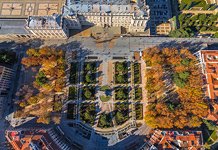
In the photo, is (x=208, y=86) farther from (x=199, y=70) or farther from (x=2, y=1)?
(x=2, y=1)

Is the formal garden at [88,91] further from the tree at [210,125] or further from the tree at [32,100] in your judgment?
the tree at [210,125]

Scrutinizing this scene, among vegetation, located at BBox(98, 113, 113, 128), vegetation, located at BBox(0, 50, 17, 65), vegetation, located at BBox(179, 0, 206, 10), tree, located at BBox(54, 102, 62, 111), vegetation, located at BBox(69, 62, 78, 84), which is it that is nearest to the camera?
vegetation, located at BBox(98, 113, 113, 128)

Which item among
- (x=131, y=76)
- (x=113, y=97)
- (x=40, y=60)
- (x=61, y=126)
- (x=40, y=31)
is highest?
(x=40, y=31)

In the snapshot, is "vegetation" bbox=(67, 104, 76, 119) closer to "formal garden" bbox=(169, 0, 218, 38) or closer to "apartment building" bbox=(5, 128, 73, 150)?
"apartment building" bbox=(5, 128, 73, 150)

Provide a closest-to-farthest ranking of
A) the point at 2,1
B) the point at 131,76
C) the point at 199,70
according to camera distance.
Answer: the point at 199,70, the point at 131,76, the point at 2,1

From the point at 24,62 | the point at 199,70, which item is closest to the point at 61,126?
the point at 24,62

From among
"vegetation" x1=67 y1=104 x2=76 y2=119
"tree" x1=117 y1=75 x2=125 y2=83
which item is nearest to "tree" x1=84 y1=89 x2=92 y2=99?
"vegetation" x1=67 y1=104 x2=76 y2=119

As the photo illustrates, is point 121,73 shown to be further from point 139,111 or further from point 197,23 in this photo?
point 197,23
